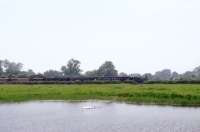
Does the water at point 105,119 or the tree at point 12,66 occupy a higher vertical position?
the tree at point 12,66

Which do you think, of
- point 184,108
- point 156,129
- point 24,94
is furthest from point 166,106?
point 24,94

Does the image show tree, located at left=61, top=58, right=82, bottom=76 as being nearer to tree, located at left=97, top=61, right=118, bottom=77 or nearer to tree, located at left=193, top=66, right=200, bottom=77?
tree, located at left=97, top=61, right=118, bottom=77

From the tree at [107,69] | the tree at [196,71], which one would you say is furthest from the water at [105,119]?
the tree at [196,71]

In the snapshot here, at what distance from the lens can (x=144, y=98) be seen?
3538cm

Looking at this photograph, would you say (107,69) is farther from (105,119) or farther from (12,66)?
(105,119)

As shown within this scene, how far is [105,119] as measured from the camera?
24703mm

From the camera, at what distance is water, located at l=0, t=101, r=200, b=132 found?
21.1 metres

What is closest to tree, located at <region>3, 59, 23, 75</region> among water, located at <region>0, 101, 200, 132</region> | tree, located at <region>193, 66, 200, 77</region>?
tree, located at <region>193, 66, 200, 77</region>

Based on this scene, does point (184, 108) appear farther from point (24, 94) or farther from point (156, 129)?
point (24, 94)

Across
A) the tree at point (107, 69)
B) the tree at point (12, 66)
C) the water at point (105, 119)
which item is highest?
the tree at point (12, 66)

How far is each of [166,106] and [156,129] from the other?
11255mm

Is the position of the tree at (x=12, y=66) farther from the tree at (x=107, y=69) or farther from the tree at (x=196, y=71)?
the tree at (x=196, y=71)

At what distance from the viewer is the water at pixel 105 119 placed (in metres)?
21.1

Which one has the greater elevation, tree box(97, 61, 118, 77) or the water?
tree box(97, 61, 118, 77)
